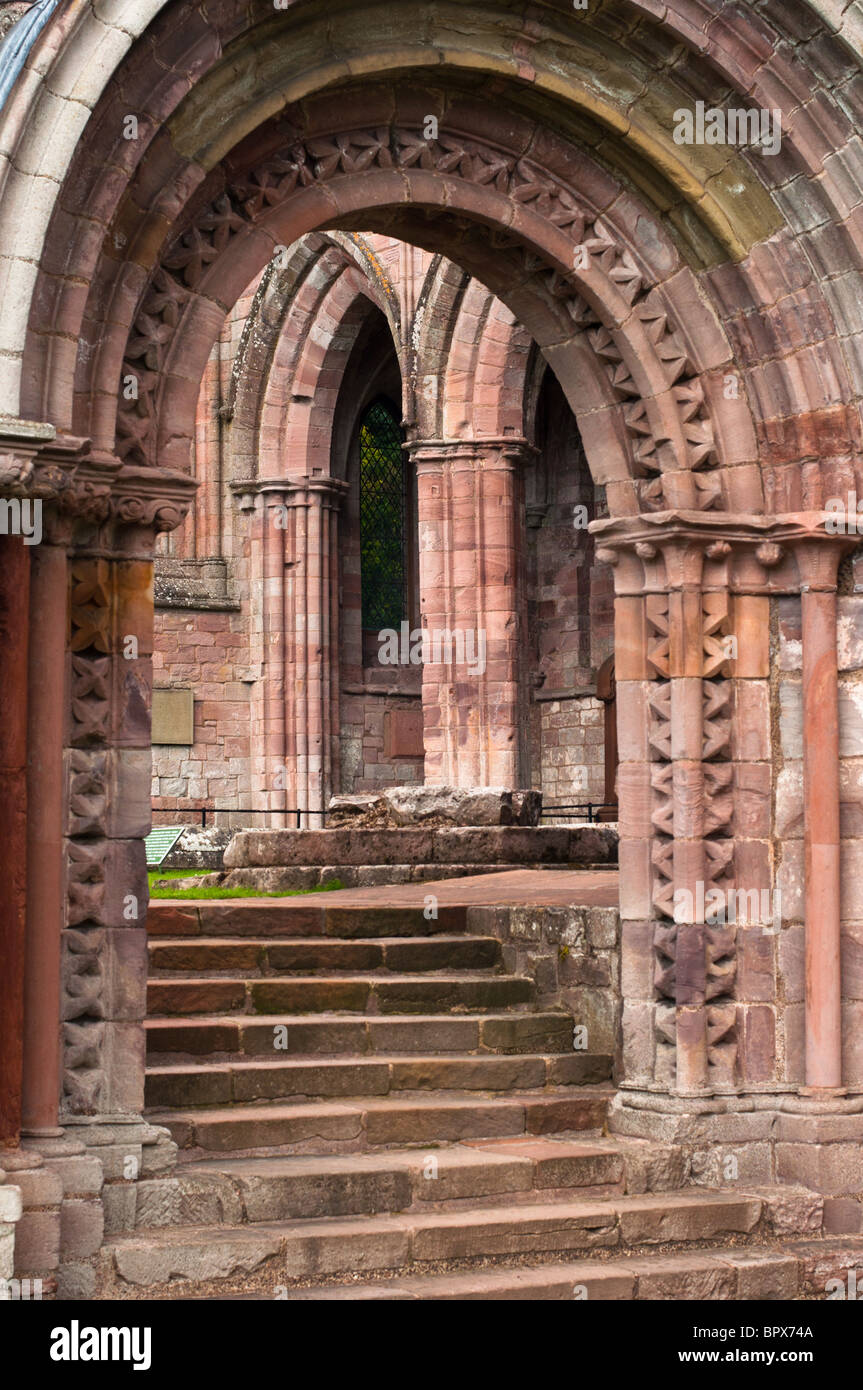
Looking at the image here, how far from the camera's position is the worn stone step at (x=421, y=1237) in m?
7.32

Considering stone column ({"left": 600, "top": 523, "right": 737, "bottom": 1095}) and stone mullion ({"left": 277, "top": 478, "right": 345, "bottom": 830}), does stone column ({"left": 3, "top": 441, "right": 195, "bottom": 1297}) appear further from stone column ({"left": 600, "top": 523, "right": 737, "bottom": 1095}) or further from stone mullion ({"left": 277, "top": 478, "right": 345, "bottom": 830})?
stone mullion ({"left": 277, "top": 478, "right": 345, "bottom": 830})

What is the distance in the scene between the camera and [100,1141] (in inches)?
297

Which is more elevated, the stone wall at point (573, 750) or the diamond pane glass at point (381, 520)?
the diamond pane glass at point (381, 520)

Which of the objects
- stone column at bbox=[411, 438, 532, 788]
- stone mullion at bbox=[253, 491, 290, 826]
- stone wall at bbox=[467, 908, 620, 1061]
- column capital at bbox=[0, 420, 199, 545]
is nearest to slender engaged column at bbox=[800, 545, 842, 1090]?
stone wall at bbox=[467, 908, 620, 1061]

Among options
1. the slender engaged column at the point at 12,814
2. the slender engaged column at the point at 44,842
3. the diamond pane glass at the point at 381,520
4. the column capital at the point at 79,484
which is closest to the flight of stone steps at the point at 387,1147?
the slender engaged column at the point at 44,842

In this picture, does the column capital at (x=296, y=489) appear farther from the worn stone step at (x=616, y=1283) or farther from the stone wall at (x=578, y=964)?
the worn stone step at (x=616, y=1283)

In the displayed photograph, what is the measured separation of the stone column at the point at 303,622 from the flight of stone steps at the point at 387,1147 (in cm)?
1121

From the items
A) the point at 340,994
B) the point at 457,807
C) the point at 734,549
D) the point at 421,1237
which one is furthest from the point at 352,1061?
the point at 457,807

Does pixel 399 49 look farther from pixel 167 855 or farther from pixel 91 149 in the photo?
pixel 167 855

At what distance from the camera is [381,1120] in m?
8.55

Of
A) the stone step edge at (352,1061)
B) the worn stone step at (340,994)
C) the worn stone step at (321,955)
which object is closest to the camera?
the stone step edge at (352,1061)

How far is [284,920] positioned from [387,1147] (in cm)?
194

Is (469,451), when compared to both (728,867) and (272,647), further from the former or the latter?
(728,867)

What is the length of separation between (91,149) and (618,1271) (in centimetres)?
463
